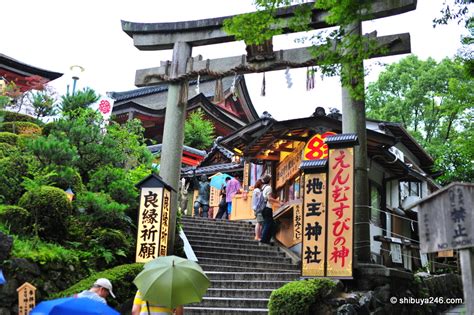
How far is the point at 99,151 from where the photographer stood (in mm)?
15211

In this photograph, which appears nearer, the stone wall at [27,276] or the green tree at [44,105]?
the stone wall at [27,276]

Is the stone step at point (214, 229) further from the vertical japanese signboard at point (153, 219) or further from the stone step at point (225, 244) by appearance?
the vertical japanese signboard at point (153, 219)

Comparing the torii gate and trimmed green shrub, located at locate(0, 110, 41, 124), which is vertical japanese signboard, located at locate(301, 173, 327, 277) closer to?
the torii gate

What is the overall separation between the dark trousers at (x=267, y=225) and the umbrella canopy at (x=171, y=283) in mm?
9480

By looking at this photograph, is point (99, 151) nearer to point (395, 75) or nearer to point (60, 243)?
point (60, 243)

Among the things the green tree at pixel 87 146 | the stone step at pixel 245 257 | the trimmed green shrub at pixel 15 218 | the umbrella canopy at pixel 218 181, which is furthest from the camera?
the umbrella canopy at pixel 218 181

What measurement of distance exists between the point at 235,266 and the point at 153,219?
3014 mm

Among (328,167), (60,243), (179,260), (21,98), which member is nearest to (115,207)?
(60,243)

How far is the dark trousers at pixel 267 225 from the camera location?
16109 mm

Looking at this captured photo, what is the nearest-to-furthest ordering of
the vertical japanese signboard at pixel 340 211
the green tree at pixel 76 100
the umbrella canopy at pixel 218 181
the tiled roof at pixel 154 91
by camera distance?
the vertical japanese signboard at pixel 340 211 < the green tree at pixel 76 100 < the umbrella canopy at pixel 218 181 < the tiled roof at pixel 154 91

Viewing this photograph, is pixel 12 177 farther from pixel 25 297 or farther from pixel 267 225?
pixel 267 225

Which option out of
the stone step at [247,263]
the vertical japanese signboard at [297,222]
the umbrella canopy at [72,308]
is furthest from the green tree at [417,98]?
the umbrella canopy at [72,308]

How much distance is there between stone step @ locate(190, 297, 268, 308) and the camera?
1097cm

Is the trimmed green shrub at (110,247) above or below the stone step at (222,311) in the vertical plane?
above
